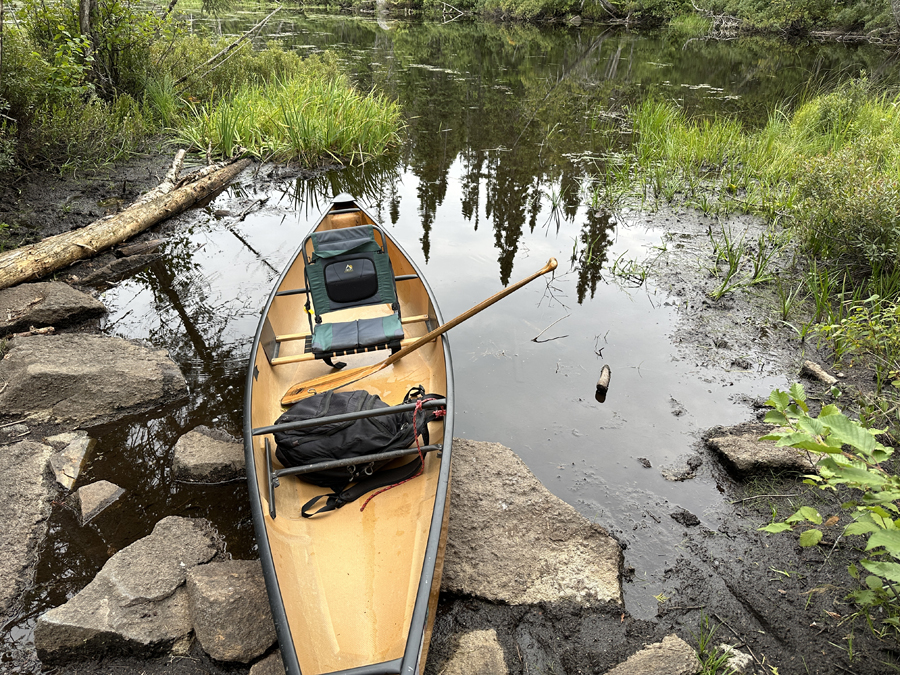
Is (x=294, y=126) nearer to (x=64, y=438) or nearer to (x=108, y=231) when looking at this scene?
(x=108, y=231)

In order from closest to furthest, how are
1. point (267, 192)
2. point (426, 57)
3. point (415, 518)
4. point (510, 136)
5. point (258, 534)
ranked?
point (258, 534) < point (415, 518) < point (267, 192) < point (510, 136) < point (426, 57)

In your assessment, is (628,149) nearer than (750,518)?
No

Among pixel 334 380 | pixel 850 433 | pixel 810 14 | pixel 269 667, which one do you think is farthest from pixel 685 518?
pixel 810 14

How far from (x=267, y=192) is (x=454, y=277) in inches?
173

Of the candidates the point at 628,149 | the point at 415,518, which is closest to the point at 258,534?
the point at 415,518

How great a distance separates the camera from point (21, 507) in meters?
3.18

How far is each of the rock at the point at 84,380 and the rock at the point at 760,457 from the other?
4143 mm

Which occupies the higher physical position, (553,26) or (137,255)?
(553,26)

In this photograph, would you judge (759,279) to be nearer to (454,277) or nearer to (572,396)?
(572,396)

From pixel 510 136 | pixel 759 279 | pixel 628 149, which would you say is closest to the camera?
pixel 759 279

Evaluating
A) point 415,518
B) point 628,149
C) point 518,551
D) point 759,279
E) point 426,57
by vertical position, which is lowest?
point 518,551

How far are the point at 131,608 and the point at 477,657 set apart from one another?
169 cm

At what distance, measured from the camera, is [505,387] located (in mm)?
4617

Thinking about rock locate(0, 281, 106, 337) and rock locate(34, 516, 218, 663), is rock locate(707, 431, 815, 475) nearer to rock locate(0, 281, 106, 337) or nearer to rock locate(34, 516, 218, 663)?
rock locate(34, 516, 218, 663)
